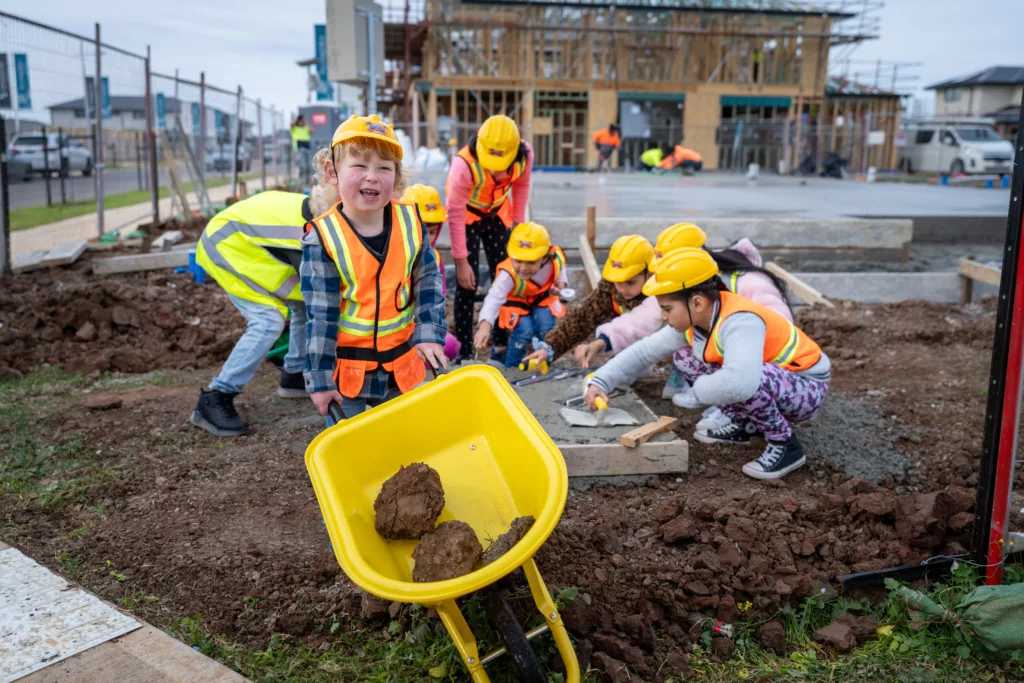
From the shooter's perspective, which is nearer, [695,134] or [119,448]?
[119,448]

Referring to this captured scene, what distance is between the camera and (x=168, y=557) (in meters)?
3.00

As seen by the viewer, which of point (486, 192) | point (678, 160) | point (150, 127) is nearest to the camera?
point (486, 192)

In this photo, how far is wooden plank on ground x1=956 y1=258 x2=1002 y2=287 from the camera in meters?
7.22

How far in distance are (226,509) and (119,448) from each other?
3.41 ft

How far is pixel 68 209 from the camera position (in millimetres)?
15164

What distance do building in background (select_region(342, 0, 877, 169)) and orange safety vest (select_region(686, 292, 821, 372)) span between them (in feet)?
80.1

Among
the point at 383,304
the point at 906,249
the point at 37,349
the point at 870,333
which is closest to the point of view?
the point at 383,304

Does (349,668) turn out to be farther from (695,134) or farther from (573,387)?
(695,134)

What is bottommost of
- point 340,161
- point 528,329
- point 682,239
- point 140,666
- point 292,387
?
point 140,666

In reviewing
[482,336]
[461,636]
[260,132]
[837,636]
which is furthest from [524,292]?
[260,132]

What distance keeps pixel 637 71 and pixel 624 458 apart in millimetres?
28199

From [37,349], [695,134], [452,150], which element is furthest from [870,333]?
[695,134]

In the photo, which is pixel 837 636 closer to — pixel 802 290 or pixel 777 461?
pixel 777 461

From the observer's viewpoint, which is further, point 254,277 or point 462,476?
point 254,277
